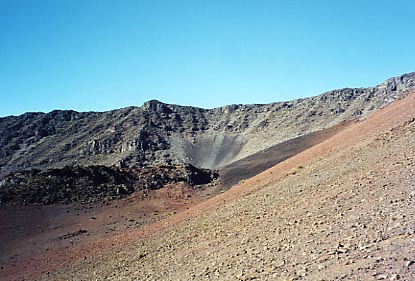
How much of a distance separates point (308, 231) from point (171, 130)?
10883 centimetres

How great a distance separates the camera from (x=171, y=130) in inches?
4705

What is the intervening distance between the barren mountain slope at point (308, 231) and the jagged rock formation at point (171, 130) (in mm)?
70066

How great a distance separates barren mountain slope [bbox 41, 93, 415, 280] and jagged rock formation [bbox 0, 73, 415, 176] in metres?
70.1

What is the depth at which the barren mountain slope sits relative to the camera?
8750mm

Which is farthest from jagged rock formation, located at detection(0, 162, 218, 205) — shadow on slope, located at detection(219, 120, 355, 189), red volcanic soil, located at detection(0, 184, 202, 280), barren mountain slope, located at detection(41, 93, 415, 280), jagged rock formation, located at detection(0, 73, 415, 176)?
jagged rock formation, located at detection(0, 73, 415, 176)

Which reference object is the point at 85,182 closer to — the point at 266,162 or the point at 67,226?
the point at 67,226

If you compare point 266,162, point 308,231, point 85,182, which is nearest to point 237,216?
point 308,231

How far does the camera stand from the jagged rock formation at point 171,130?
97062mm

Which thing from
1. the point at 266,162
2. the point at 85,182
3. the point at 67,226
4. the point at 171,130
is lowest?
the point at 67,226

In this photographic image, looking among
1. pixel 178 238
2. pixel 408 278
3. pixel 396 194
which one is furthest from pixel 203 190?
pixel 408 278


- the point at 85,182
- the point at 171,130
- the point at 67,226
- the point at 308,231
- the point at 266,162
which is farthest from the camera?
the point at 171,130

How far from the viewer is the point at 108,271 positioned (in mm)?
18328

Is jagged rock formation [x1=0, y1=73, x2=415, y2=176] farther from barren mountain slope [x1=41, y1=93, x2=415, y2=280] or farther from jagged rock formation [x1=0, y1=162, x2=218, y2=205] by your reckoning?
barren mountain slope [x1=41, y1=93, x2=415, y2=280]

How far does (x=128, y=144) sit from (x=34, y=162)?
849 inches
